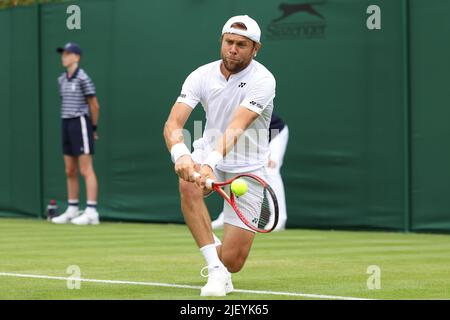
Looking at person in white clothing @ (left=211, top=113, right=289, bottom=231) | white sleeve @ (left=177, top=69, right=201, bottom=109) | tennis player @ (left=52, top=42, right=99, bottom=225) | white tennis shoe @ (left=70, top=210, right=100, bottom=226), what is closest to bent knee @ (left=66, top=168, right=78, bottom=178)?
tennis player @ (left=52, top=42, right=99, bottom=225)

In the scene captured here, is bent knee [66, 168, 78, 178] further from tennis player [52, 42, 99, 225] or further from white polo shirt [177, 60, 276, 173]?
white polo shirt [177, 60, 276, 173]

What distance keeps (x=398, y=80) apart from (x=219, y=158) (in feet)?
22.5

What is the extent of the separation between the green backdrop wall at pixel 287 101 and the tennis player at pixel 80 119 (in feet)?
3.29

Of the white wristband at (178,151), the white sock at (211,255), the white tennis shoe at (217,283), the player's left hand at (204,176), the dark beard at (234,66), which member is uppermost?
the dark beard at (234,66)

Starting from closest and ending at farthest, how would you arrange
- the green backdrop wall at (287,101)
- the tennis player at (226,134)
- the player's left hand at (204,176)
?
the player's left hand at (204,176) → the tennis player at (226,134) → the green backdrop wall at (287,101)

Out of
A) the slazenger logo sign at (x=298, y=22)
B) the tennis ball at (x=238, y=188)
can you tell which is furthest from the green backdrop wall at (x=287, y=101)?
the tennis ball at (x=238, y=188)

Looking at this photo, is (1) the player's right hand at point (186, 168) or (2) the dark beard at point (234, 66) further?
(2) the dark beard at point (234, 66)

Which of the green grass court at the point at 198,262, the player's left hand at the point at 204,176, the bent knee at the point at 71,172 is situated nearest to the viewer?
the player's left hand at the point at 204,176

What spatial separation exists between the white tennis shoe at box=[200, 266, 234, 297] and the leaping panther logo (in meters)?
7.44

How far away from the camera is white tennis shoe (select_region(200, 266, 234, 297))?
7340 millimetres

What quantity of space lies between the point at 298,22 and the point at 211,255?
752 cm

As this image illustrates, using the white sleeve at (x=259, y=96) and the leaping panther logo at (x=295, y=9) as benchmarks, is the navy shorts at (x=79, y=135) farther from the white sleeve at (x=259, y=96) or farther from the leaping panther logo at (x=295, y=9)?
the white sleeve at (x=259, y=96)

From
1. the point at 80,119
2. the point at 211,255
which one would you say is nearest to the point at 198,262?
the point at 211,255

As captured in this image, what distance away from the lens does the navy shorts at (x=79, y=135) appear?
49.9 ft
